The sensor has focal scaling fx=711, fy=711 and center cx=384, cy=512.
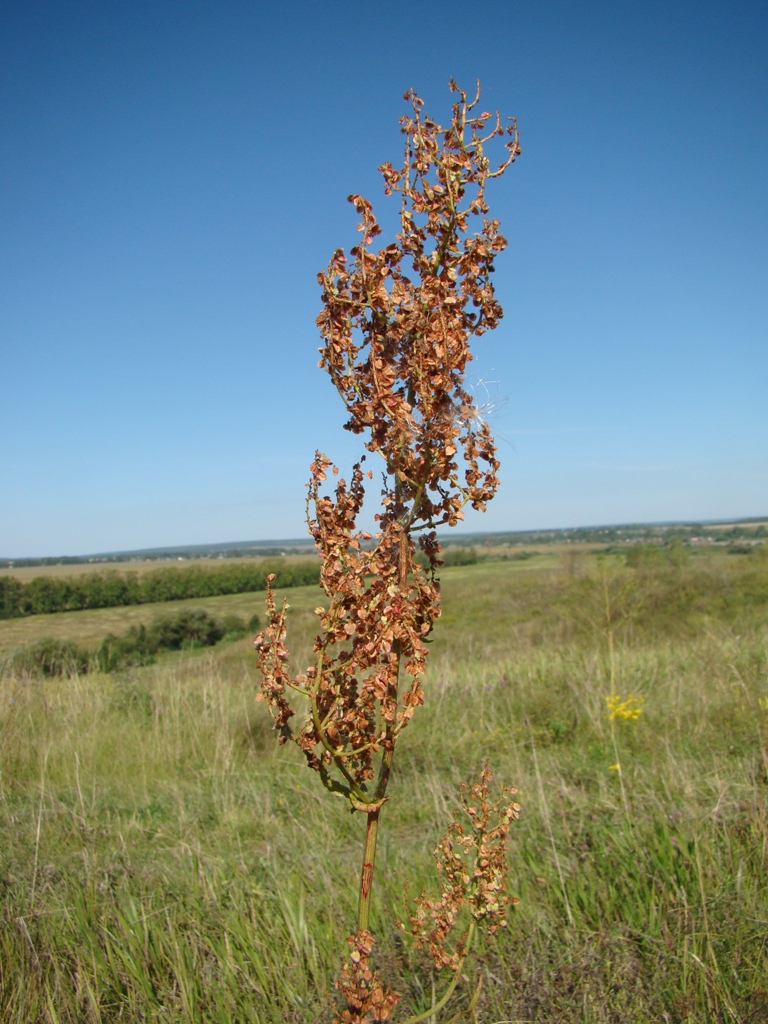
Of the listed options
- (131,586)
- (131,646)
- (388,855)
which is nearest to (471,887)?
(388,855)

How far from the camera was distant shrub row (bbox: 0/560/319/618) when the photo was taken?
939 cm

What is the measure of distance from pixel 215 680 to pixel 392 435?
7.06m

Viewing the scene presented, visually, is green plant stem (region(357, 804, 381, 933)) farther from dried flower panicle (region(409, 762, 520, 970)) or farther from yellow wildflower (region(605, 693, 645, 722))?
yellow wildflower (region(605, 693, 645, 722))

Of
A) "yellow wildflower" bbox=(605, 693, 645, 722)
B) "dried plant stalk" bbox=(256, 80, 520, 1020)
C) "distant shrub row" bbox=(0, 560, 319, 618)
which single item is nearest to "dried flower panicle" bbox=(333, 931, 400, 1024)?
"dried plant stalk" bbox=(256, 80, 520, 1020)

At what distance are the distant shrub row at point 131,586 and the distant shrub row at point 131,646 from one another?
81cm

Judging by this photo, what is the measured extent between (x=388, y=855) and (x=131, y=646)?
851cm

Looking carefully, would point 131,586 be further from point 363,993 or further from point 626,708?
point 363,993

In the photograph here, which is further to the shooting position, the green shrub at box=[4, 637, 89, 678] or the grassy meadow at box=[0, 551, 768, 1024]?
the green shrub at box=[4, 637, 89, 678]

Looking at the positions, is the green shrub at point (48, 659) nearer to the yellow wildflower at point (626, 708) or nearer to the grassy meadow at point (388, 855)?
the grassy meadow at point (388, 855)

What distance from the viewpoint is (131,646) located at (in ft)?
36.5

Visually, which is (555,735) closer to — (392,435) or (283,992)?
(283,992)

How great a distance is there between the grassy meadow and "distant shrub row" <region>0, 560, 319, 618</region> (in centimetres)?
170

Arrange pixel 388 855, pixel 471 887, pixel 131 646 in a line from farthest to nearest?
1. pixel 131 646
2. pixel 388 855
3. pixel 471 887

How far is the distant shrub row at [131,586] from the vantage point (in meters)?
9.39
